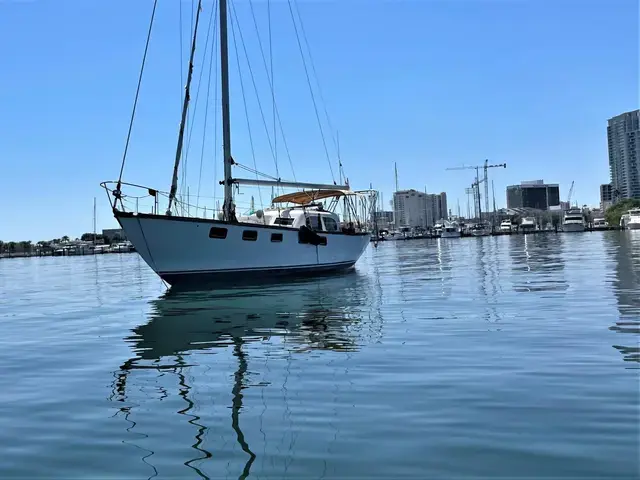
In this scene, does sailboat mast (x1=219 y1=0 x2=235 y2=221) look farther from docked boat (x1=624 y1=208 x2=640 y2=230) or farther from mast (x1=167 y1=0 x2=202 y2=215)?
docked boat (x1=624 y1=208 x2=640 y2=230)

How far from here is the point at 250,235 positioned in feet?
82.2

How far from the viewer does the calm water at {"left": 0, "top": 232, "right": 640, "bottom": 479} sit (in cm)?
498

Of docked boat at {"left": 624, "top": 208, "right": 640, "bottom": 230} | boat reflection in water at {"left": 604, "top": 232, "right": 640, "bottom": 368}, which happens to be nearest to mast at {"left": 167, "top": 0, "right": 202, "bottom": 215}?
boat reflection in water at {"left": 604, "top": 232, "right": 640, "bottom": 368}

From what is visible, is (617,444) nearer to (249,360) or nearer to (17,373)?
(249,360)

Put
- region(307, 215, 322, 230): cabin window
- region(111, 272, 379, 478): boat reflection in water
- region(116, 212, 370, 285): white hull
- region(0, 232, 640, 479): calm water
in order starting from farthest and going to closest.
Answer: region(307, 215, 322, 230): cabin window → region(116, 212, 370, 285): white hull → region(111, 272, 379, 478): boat reflection in water → region(0, 232, 640, 479): calm water

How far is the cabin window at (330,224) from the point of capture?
103 ft

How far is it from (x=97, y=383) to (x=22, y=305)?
14.9 metres

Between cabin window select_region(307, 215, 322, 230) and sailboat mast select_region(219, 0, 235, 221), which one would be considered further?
cabin window select_region(307, 215, 322, 230)

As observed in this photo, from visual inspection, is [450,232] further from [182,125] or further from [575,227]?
[182,125]

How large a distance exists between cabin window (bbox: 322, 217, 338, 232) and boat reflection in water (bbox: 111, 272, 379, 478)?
10361 mm

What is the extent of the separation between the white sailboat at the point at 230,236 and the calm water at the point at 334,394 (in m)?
8.59

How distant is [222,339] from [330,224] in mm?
20895

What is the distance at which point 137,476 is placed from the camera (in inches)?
189

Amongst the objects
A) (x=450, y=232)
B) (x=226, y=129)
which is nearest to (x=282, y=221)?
(x=226, y=129)
